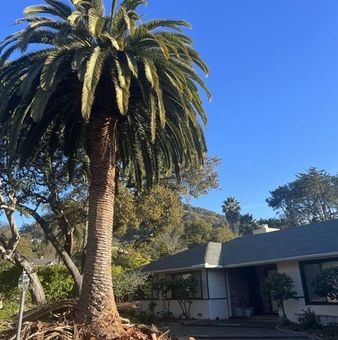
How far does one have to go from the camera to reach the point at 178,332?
18828mm

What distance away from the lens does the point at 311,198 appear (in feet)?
237

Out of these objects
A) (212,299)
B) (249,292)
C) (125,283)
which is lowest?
(212,299)

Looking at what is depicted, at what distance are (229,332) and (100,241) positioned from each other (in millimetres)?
8762

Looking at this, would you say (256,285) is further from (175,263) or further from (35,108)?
(35,108)

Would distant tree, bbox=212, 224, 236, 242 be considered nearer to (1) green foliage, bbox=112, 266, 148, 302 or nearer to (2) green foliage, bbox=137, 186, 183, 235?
(2) green foliage, bbox=137, 186, 183, 235

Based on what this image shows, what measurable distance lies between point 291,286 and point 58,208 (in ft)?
39.6

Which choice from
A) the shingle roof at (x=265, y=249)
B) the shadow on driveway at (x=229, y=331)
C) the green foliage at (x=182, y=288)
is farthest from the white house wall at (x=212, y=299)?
the shadow on driveway at (x=229, y=331)

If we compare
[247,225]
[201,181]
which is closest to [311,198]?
[247,225]

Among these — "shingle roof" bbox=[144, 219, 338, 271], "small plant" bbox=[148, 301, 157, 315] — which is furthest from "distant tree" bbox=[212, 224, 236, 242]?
"small plant" bbox=[148, 301, 157, 315]

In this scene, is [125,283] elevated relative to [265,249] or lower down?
lower down

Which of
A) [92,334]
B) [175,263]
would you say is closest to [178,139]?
[92,334]

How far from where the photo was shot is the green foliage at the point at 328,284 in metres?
17.3

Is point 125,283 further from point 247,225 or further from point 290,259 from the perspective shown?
point 247,225

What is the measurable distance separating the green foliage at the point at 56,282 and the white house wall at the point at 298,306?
1168cm
